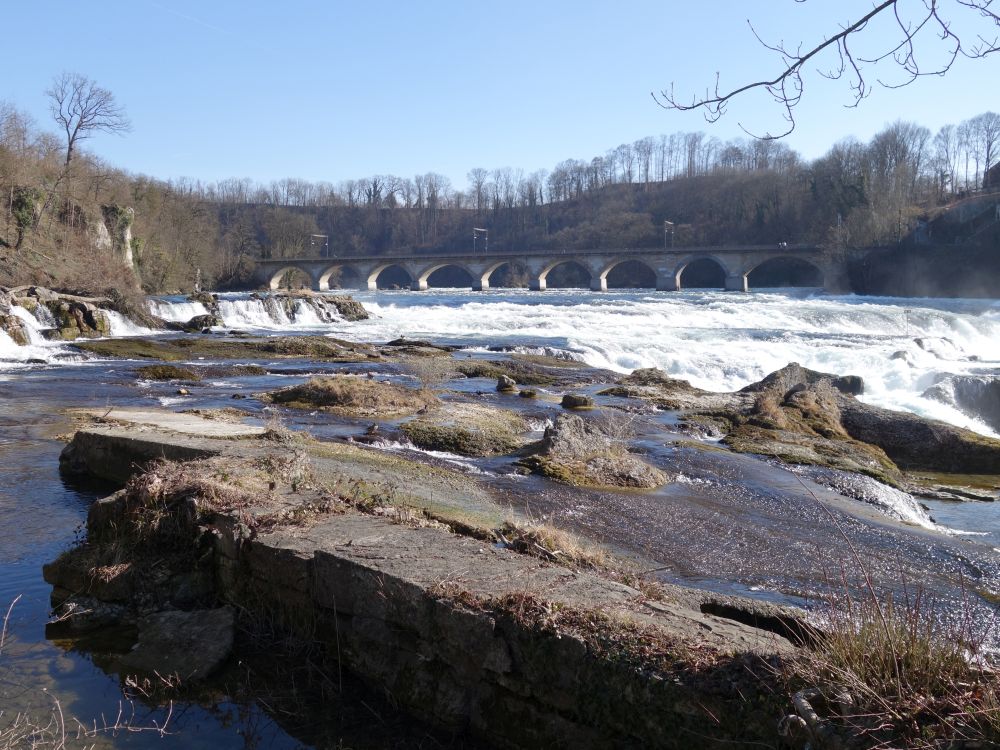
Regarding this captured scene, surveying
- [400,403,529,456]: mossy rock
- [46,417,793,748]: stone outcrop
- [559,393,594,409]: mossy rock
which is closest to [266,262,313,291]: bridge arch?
[559,393,594,409]: mossy rock

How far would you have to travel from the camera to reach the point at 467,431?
9867 millimetres

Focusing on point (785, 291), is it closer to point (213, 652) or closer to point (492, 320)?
point (492, 320)

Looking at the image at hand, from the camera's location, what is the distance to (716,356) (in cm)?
2377

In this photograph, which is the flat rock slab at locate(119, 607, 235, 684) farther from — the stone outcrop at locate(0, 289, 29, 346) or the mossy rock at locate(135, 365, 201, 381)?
the stone outcrop at locate(0, 289, 29, 346)

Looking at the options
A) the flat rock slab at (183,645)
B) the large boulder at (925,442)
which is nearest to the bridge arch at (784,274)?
the large boulder at (925,442)

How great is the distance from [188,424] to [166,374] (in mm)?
8929

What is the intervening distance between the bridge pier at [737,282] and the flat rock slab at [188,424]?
69.5m

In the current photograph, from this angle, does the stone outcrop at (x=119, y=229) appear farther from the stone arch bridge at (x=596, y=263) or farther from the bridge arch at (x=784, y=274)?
the bridge arch at (x=784, y=274)

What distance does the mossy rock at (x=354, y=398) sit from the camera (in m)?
11.7

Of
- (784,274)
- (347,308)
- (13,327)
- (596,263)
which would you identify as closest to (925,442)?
(13,327)

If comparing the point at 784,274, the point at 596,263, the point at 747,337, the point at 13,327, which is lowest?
the point at 747,337

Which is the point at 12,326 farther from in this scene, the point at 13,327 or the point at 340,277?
the point at 340,277

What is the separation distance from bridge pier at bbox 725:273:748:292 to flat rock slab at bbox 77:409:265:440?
69535 millimetres

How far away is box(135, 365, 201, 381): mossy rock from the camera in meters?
16.8
